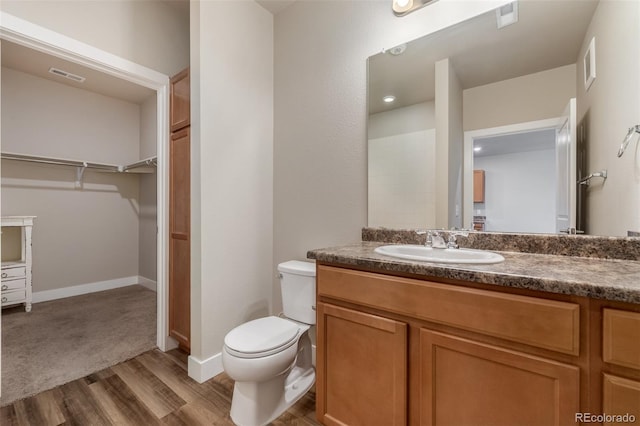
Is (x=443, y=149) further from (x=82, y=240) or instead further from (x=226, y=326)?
(x=82, y=240)

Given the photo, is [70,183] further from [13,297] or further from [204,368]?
[204,368]

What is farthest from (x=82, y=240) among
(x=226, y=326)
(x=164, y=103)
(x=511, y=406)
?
(x=511, y=406)

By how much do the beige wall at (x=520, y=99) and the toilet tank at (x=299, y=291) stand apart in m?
1.26

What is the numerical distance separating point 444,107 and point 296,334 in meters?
1.54

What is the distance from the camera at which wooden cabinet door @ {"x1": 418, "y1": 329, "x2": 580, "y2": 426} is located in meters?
0.82

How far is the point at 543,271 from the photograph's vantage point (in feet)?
3.03

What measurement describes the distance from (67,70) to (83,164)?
1036 millimetres

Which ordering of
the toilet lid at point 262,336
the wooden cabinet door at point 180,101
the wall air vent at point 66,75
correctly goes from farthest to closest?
1. the wall air vent at point 66,75
2. the wooden cabinet door at point 180,101
3. the toilet lid at point 262,336

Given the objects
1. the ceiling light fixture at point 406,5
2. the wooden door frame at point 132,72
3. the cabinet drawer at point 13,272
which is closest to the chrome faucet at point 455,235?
the ceiling light fixture at point 406,5

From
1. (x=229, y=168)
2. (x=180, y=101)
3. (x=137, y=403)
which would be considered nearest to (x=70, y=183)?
(x=180, y=101)

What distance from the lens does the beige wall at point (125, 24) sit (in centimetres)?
178

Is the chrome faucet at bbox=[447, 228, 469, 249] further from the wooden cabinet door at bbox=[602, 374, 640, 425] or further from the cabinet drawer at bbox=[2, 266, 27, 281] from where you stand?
the cabinet drawer at bbox=[2, 266, 27, 281]

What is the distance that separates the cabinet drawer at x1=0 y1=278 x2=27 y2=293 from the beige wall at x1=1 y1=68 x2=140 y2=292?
385mm

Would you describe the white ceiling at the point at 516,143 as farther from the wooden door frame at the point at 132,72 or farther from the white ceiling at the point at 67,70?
the white ceiling at the point at 67,70
